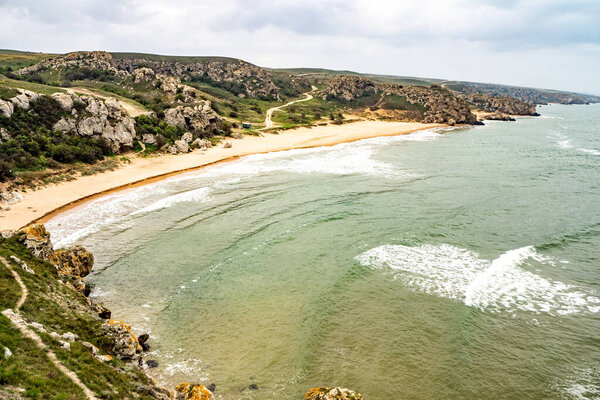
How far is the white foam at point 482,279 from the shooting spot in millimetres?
18547

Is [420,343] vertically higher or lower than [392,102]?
lower

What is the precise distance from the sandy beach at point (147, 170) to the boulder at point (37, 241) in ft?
33.5

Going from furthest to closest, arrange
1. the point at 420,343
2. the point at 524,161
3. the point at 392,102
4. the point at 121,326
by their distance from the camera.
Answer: the point at 392,102 < the point at 524,161 < the point at 420,343 < the point at 121,326

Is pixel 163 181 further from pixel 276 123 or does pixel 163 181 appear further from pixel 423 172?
pixel 276 123

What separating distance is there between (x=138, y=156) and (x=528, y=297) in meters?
47.0

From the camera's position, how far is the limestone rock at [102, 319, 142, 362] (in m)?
13.1

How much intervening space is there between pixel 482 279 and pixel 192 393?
Result: 16849mm

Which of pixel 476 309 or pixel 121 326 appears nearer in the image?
pixel 121 326

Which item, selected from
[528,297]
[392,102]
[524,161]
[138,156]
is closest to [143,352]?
[528,297]

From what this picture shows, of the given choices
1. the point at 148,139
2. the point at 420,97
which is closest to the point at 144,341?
the point at 148,139

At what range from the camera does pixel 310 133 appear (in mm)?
79188

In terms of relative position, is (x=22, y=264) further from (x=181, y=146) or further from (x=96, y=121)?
(x=181, y=146)

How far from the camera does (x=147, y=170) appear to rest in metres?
44.0

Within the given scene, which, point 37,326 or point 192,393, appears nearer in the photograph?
point 37,326
